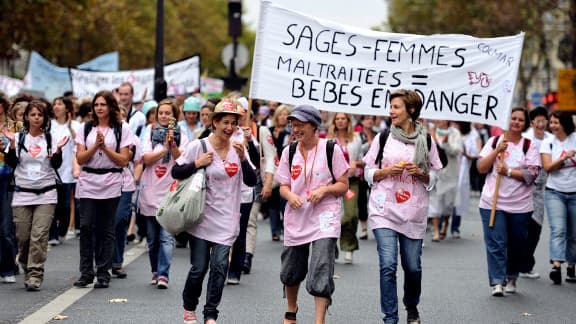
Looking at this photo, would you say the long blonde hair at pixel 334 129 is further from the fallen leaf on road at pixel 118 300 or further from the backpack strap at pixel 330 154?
the backpack strap at pixel 330 154

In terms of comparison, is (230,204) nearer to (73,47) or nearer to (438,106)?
(438,106)

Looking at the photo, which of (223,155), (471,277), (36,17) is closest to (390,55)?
(223,155)

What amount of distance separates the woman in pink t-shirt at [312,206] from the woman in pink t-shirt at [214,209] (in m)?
0.39

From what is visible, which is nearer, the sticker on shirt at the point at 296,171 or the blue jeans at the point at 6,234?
the sticker on shirt at the point at 296,171

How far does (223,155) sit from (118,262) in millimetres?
3819

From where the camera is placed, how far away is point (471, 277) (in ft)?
42.6

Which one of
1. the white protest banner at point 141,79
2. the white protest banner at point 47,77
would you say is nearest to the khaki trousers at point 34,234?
the white protest banner at point 141,79

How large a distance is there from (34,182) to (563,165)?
5.48 m

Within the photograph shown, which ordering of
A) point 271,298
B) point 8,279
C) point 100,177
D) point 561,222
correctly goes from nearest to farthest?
point 271,298, point 100,177, point 8,279, point 561,222

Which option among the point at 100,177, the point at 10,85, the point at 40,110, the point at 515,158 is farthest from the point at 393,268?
the point at 10,85

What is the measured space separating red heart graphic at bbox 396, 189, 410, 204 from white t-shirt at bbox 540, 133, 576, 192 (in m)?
3.83

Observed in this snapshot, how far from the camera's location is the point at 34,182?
11258 millimetres

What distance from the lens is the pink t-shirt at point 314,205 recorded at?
8844 mm

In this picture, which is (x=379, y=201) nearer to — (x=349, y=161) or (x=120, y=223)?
(x=120, y=223)
